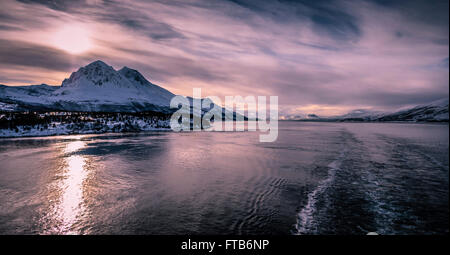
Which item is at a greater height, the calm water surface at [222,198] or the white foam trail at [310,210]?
the calm water surface at [222,198]

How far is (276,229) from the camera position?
7.46m

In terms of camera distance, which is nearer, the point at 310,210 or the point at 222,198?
A: the point at 310,210

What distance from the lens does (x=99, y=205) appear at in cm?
947

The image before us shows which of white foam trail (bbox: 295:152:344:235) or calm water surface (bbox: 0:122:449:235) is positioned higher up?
calm water surface (bbox: 0:122:449:235)
